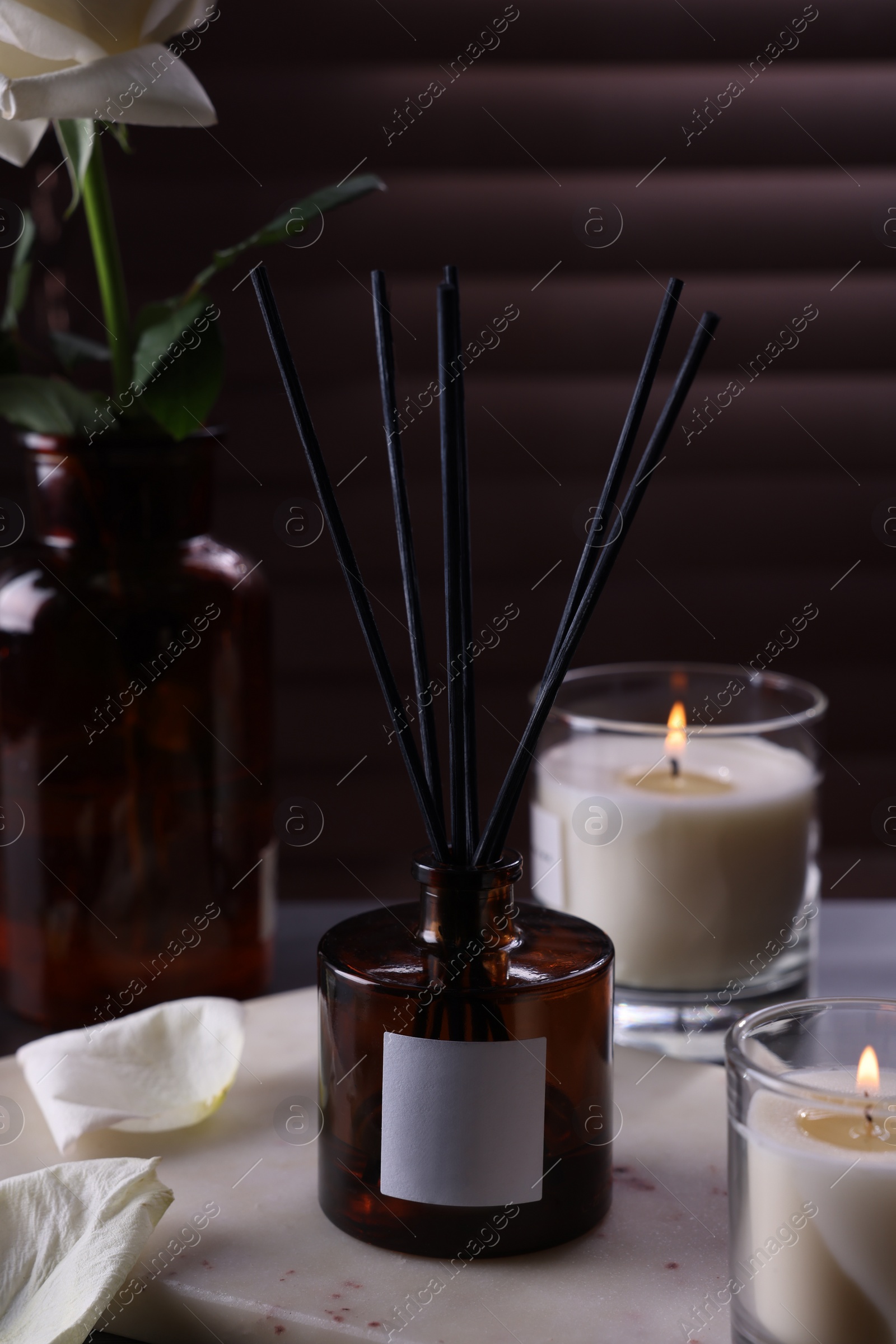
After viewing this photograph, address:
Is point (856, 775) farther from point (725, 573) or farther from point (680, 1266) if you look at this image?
point (680, 1266)

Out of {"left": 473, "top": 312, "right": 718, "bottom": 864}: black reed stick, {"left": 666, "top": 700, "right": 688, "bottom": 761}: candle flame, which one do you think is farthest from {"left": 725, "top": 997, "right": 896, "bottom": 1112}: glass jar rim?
{"left": 666, "top": 700, "right": 688, "bottom": 761}: candle flame

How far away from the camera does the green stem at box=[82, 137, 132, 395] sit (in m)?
0.66

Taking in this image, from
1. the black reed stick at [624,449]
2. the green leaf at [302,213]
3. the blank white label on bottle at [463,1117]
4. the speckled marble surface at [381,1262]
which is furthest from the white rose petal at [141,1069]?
the green leaf at [302,213]

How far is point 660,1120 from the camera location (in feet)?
1.93

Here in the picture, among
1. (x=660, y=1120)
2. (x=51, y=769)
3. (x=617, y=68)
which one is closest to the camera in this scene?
(x=660, y=1120)

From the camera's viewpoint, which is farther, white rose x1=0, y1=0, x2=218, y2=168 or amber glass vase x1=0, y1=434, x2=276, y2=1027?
amber glass vase x1=0, y1=434, x2=276, y2=1027

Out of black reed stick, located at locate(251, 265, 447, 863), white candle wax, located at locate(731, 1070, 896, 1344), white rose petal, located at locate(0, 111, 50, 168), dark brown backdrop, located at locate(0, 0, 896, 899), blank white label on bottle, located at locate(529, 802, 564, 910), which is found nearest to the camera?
white candle wax, located at locate(731, 1070, 896, 1344)

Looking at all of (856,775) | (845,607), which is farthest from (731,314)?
(856,775)

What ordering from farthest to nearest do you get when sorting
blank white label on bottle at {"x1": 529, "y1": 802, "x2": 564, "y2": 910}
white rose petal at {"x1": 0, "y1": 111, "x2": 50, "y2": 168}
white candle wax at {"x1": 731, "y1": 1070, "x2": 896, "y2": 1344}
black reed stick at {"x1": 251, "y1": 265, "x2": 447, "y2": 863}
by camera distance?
blank white label on bottle at {"x1": 529, "y1": 802, "x2": 564, "y2": 910} < white rose petal at {"x1": 0, "y1": 111, "x2": 50, "y2": 168} < black reed stick at {"x1": 251, "y1": 265, "x2": 447, "y2": 863} < white candle wax at {"x1": 731, "y1": 1070, "x2": 896, "y2": 1344}

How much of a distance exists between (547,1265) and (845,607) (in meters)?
0.75

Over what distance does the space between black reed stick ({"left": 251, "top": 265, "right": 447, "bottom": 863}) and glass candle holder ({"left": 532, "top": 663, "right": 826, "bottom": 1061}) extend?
0.21 metres

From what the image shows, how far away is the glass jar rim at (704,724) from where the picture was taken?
2.25 ft

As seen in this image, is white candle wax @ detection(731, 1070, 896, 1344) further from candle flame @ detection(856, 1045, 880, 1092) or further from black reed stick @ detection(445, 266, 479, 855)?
black reed stick @ detection(445, 266, 479, 855)

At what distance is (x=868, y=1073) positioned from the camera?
0.42 meters
